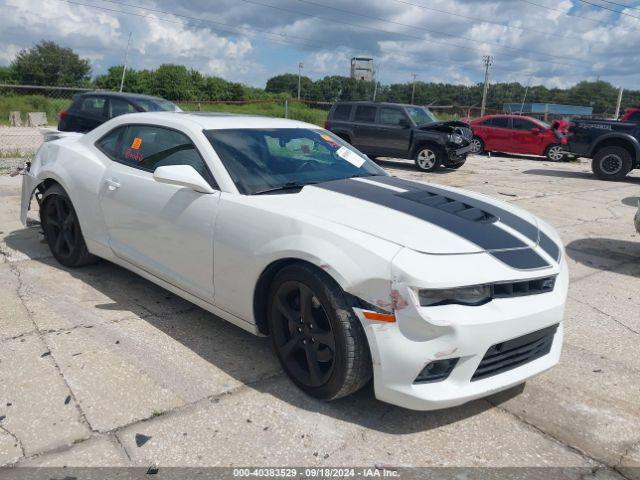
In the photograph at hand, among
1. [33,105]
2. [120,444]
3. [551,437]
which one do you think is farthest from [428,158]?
[33,105]

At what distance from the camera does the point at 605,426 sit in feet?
9.07

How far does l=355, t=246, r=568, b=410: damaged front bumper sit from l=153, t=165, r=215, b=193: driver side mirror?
4.36ft

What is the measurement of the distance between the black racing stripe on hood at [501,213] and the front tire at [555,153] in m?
15.5

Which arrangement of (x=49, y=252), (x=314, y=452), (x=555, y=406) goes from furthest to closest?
1. (x=49, y=252)
2. (x=555, y=406)
3. (x=314, y=452)

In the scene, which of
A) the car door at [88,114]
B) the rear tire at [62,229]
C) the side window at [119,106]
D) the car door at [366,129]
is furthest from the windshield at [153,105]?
the rear tire at [62,229]

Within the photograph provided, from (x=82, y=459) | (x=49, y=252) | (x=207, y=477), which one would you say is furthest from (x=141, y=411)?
(x=49, y=252)

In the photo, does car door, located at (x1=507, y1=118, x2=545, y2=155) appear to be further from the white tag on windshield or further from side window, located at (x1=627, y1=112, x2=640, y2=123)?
the white tag on windshield

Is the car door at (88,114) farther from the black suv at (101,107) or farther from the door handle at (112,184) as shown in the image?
the door handle at (112,184)

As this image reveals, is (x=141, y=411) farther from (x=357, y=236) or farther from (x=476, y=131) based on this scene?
(x=476, y=131)

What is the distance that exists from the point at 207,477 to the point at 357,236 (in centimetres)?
125

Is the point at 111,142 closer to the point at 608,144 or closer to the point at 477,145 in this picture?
the point at 608,144

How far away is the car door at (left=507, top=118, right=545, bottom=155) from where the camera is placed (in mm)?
17594

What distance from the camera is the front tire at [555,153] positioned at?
1747 centimetres

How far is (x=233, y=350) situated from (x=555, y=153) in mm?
16739
